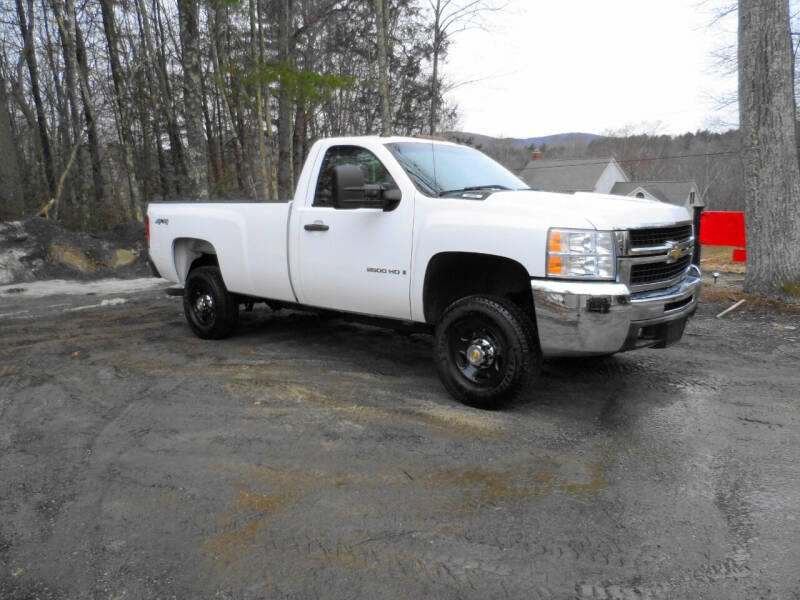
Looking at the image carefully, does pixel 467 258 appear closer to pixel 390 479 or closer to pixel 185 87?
pixel 390 479

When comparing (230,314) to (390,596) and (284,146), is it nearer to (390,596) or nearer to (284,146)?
(390,596)

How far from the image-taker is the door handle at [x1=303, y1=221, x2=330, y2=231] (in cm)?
521

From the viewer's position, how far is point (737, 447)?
3.68m

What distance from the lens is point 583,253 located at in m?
3.83

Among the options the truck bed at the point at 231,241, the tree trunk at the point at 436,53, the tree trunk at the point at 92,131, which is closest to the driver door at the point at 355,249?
the truck bed at the point at 231,241

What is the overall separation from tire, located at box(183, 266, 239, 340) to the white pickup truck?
218 mm

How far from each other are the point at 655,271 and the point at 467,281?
4.56 ft

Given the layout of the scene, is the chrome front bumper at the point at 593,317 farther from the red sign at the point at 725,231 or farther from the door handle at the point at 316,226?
the red sign at the point at 725,231

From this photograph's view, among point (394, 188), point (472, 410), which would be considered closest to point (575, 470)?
point (472, 410)

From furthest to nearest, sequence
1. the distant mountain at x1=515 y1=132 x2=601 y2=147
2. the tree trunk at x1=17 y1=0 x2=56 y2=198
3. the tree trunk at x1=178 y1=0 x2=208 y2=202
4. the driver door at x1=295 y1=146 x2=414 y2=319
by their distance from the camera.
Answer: the distant mountain at x1=515 y1=132 x2=601 y2=147
the tree trunk at x1=17 y1=0 x2=56 y2=198
the tree trunk at x1=178 y1=0 x2=208 y2=202
the driver door at x1=295 y1=146 x2=414 y2=319

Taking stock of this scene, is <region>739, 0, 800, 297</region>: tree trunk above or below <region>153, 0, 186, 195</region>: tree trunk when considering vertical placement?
below

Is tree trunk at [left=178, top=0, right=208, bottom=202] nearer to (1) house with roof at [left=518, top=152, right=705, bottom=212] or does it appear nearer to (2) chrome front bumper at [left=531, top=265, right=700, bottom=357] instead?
(2) chrome front bumper at [left=531, top=265, right=700, bottom=357]

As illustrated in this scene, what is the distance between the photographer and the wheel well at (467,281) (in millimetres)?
4488

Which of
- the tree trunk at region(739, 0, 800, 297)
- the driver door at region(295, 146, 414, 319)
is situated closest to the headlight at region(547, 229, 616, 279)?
the driver door at region(295, 146, 414, 319)
